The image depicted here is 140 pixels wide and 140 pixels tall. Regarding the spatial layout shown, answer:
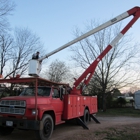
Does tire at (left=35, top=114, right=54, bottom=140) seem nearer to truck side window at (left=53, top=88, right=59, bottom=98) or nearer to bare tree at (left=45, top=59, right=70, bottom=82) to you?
truck side window at (left=53, top=88, right=59, bottom=98)

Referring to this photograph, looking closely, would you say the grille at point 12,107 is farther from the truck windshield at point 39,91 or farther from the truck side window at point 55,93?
the truck side window at point 55,93

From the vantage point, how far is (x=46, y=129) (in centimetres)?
805

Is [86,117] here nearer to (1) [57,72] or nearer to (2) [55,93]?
(2) [55,93]

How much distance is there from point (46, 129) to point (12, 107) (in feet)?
5.21

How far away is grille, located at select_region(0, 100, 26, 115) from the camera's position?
7.85 meters

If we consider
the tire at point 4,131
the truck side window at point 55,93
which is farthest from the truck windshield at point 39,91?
the tire at point 4,131

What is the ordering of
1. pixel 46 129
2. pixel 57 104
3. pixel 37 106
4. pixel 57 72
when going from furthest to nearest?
pixel 57 72 → pixel 57 104 → pixel 46 129 → pixel 37 106

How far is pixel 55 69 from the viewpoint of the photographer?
51188 millimetres

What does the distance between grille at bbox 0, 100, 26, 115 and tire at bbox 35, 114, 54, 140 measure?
92 centimetres

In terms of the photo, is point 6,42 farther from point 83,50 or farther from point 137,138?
point 137,138

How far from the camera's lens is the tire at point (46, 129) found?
7636 millimetres

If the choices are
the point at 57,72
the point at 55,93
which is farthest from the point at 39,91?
the point at 57,72

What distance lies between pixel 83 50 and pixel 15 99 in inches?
723

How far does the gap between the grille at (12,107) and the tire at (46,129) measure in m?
0.92
